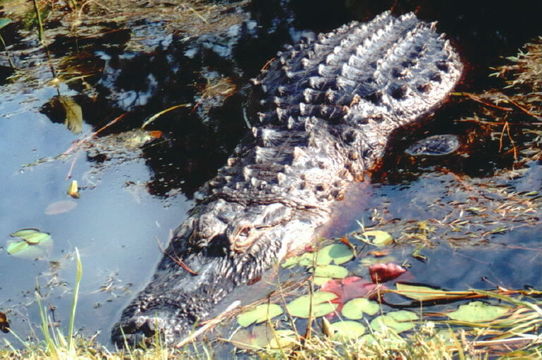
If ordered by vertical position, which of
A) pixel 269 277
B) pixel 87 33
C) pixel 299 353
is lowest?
pixel 269 277

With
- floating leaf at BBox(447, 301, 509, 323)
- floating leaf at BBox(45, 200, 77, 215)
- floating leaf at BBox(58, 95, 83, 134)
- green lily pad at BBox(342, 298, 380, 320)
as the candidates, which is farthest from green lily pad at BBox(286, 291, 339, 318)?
floating leaf at BBox(58, 95, 83, 134)

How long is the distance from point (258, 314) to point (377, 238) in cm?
97

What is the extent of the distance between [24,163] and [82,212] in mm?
1040

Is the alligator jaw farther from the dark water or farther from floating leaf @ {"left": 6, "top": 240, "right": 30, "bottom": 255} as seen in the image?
floating leaf @ {"left": 6, "top": 240, "right": 30, "bottom": 255}

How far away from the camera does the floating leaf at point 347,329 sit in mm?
2758

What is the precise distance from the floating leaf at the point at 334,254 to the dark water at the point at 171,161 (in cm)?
29

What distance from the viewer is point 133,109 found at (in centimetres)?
598

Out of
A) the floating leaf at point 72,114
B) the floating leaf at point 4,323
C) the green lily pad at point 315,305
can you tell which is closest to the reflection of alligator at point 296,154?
the green lily pad at point 315,305

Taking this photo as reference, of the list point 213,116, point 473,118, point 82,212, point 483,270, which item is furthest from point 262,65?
point 483,270

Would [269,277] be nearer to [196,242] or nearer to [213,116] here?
[196,242]

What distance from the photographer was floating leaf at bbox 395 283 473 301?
3.05 metres

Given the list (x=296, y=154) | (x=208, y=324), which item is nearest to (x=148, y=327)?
(x=208, y=324)

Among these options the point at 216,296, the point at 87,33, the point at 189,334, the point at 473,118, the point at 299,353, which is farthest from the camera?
the point at 87,33

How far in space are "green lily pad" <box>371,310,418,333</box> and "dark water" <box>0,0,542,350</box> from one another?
0.39 m
